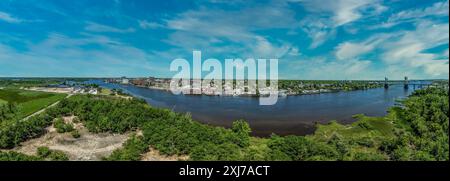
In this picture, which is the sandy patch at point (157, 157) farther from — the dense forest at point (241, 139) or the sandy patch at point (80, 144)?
the sandy patch at point (80, 144)

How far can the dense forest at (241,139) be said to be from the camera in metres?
10.1

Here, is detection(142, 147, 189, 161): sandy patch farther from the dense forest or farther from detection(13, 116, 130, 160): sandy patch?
detection(13, 116, 130, 160): sandy patch

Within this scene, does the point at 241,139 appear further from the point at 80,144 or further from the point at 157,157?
the point at 80,144

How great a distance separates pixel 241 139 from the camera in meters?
13.2

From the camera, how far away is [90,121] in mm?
18219

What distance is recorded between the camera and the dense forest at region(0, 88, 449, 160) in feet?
33.1

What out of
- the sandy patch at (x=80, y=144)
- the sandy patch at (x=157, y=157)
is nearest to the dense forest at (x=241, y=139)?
the sandy patch at (x=157, y=157)

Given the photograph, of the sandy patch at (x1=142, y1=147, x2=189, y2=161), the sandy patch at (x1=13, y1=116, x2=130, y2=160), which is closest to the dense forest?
the sandy patch at (x1=142, y1=147, x2=189, y2=161)
